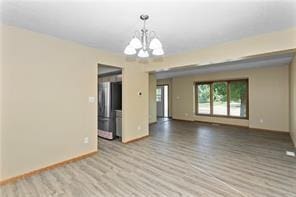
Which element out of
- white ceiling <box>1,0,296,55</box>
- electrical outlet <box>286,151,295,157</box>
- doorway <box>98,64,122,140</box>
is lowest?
electrical outlet <box>286,151,295,157</box>

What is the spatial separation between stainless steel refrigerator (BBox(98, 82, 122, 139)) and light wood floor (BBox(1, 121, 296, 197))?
76 centimetres

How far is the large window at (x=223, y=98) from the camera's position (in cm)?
749

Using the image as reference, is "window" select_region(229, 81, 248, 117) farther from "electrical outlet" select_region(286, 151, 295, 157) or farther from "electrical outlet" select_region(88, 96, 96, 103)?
"electrical outlet" select_region(88, 96, 96, 103)

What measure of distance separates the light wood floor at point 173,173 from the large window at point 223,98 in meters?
3.16

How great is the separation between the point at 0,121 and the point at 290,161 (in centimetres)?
523

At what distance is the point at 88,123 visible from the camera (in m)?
3.98

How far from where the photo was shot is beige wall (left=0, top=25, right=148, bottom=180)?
278cm

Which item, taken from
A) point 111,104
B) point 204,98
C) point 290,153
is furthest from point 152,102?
point 290,153

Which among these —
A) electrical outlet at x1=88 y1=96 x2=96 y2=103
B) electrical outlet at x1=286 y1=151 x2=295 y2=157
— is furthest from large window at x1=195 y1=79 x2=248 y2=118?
electrical outlet at x1=88 y1=96 x2=96 y2=103

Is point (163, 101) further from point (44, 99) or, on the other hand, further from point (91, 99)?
point (44, 99)

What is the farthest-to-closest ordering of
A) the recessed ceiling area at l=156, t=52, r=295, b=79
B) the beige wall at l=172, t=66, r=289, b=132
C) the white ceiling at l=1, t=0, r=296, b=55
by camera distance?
the beige wall at l=172, t=66, r=289, b=132, the recessed ceiling area at l=156, t=52, r=295, b=79, the white ceiling at l=1, t=0, r=296, b=55

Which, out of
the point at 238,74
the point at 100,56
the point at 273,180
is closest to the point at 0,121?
the point at 100,56

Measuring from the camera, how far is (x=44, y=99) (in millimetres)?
3213

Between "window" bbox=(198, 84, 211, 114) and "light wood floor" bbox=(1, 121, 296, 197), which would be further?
"window" bbox=(198, 84, 211, 114)
